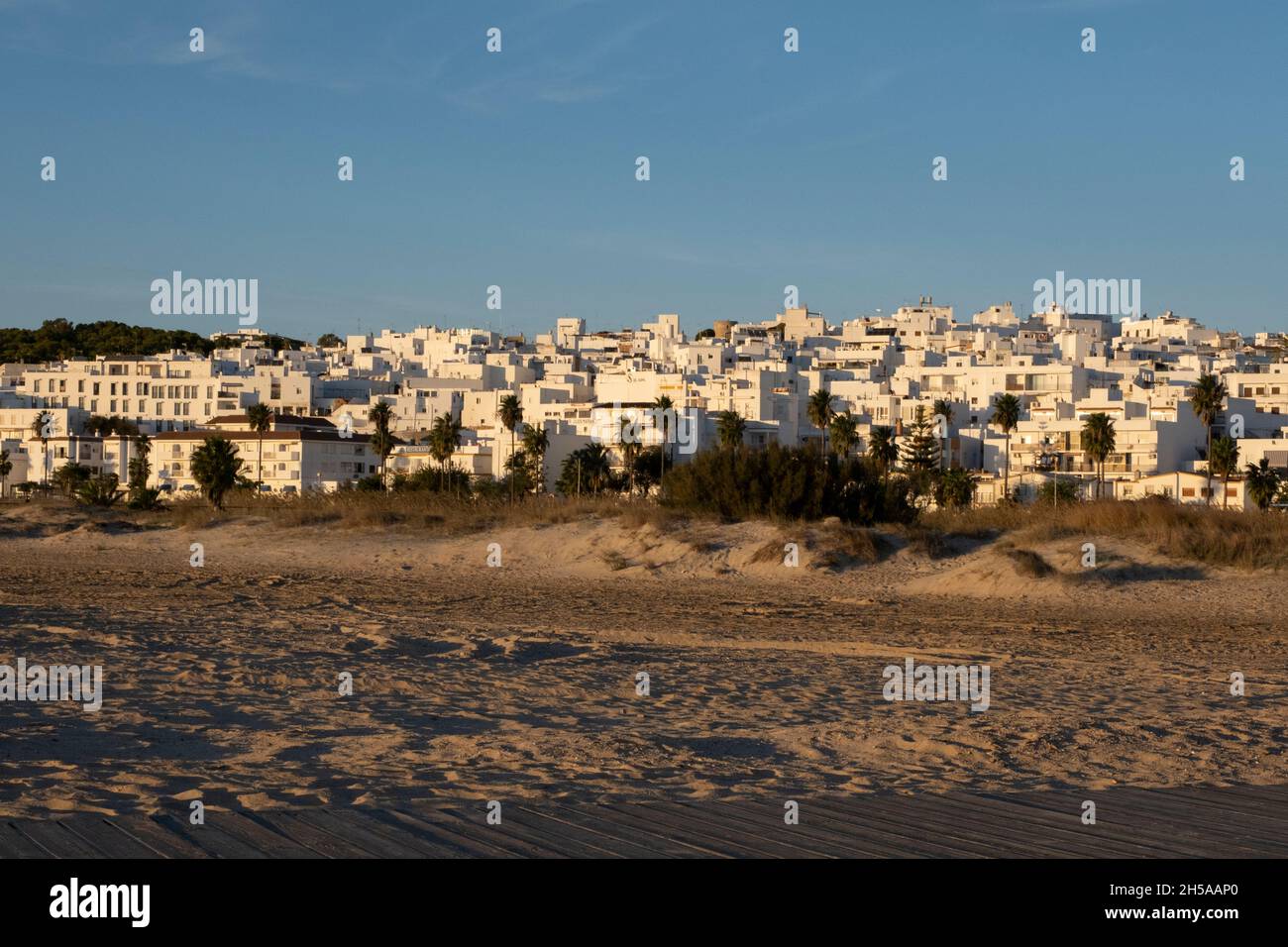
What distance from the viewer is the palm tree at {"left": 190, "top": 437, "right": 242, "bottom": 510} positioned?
160 feet

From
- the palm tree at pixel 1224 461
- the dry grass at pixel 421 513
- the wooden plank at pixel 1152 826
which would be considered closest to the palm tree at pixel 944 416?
the palm tree at pixel 1224 461

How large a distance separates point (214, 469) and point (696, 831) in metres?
44.2

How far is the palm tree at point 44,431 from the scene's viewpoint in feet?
333

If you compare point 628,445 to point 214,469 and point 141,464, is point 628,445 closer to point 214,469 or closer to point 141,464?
point 141,464

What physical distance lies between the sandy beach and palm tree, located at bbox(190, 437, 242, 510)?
1947cm

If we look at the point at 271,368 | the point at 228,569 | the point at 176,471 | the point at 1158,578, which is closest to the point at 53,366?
the point at 271,368

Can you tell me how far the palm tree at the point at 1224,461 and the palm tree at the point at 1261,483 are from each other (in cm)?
94

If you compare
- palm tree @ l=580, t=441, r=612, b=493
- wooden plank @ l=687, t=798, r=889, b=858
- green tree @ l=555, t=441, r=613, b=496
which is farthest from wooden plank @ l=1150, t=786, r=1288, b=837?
palm tree @ l=580, t=441, r=612, b=493

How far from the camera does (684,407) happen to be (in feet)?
340

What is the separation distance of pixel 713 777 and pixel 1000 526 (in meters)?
Result: 21.8

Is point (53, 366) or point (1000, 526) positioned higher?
point (53, 366)

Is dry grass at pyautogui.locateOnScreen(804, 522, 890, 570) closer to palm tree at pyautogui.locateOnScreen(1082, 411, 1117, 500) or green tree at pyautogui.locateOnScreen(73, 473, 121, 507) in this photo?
green tree at pyautogui.locateOnScreen(73, 473, 121, 507)

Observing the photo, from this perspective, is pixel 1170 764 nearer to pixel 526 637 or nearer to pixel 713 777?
pixel 713 777
